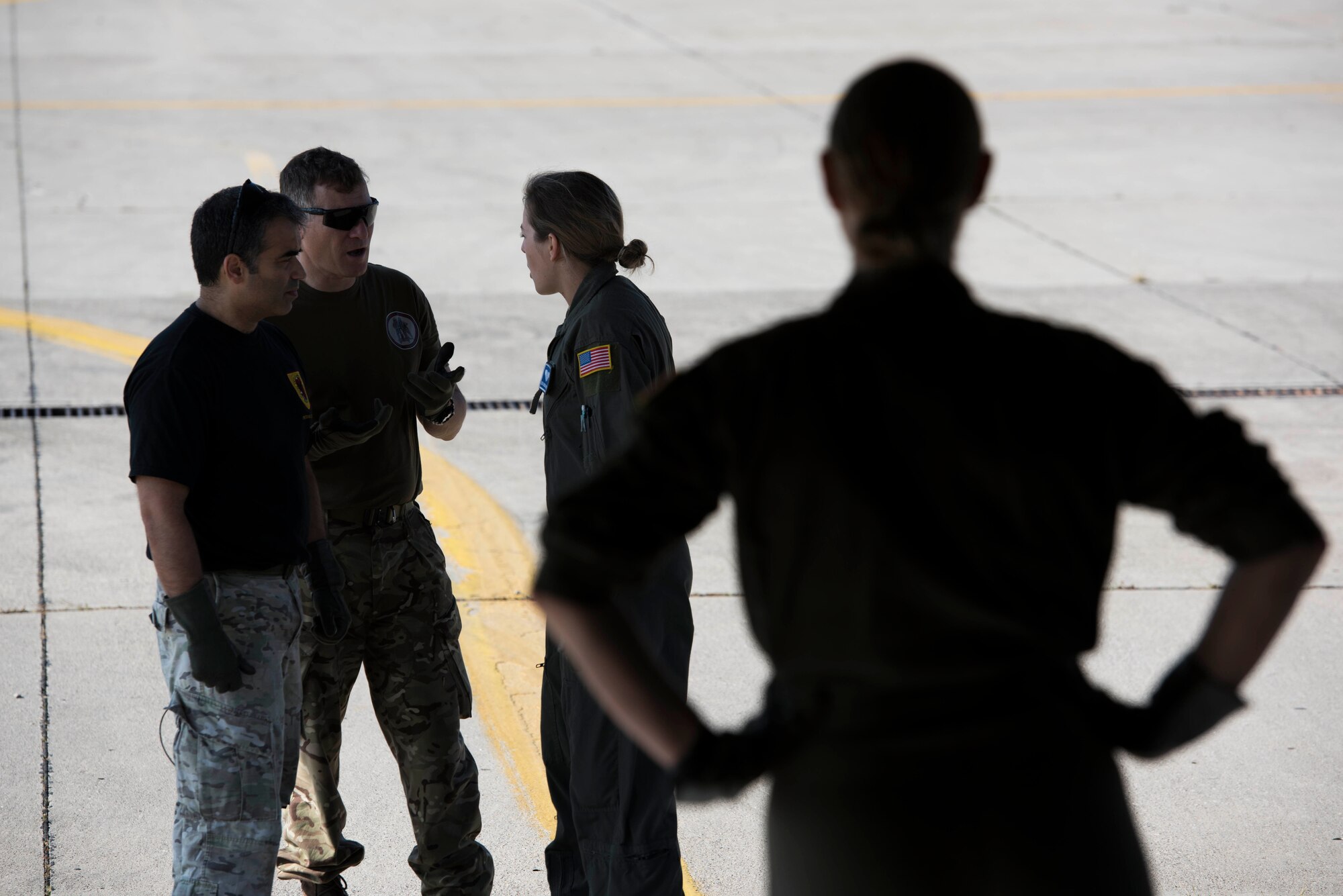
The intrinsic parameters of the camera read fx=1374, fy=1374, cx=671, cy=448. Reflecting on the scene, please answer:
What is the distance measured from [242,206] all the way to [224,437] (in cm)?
50

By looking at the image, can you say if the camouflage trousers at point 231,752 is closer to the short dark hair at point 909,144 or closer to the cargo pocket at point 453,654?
the cargo pocket at point 453,654

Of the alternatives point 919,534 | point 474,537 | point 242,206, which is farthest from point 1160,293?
point 919,534

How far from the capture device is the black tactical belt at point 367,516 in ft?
11.8

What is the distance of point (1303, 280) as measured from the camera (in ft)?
31.6

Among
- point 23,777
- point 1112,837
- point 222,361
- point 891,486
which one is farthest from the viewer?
point 23,777

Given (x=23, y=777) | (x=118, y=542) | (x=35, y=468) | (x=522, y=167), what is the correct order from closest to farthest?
(x=23, y=777), (x=118, y=542), (x=35, y=468), (x=522, y=167)

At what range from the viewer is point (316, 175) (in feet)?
11.7

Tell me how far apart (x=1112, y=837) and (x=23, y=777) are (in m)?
3.47

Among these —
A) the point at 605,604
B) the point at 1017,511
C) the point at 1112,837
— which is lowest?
the point at 1112,837

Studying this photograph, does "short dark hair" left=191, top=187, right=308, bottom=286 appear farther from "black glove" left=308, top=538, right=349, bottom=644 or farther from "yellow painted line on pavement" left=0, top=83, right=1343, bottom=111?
"yellow painted line on pavement" left=0, top=83, right=1343, bottom=111

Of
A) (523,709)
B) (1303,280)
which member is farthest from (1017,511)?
(1303,280)

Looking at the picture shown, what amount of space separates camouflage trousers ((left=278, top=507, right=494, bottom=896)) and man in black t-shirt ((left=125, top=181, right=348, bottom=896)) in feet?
1.67

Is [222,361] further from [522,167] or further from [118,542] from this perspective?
[522,167]

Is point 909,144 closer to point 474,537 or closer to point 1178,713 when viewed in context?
point 1178,713
